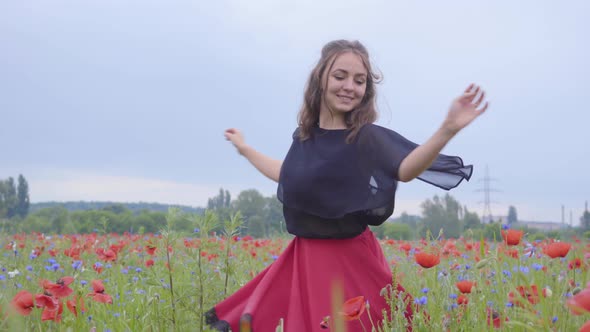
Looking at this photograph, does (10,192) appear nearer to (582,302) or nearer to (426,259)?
(426,259)

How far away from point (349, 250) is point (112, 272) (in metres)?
2.57

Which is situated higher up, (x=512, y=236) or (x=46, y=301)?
(x=512, y=236)

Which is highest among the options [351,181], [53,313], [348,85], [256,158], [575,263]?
[348,85]

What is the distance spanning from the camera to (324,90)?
2781 millimetres

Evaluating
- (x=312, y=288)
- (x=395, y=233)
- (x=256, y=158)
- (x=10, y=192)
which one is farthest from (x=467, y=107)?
(x=10, y=192)

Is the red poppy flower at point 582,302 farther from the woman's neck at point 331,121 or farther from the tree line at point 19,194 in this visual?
the tree line at point 19,194

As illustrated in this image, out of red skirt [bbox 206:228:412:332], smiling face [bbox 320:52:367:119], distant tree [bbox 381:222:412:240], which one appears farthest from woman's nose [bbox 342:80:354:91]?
distant tree [bbox 381:222:412:240]

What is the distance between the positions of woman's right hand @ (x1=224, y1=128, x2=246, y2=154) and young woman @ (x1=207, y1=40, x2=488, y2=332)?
1.62 feet

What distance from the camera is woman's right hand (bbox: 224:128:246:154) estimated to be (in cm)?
321

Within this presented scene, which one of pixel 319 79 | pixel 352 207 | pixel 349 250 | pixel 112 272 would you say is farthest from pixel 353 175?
pixel 112 272

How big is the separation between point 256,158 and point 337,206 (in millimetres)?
798

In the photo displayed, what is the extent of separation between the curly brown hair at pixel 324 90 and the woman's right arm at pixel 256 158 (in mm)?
261

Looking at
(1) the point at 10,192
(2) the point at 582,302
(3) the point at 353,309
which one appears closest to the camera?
(2) the point at 582,302

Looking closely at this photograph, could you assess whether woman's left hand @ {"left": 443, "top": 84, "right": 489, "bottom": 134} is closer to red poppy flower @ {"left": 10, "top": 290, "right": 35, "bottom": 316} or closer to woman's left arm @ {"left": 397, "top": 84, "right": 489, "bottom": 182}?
woman's left arm @ {"left": 397, "top": 84, "right": 489, "bottom": 182}
